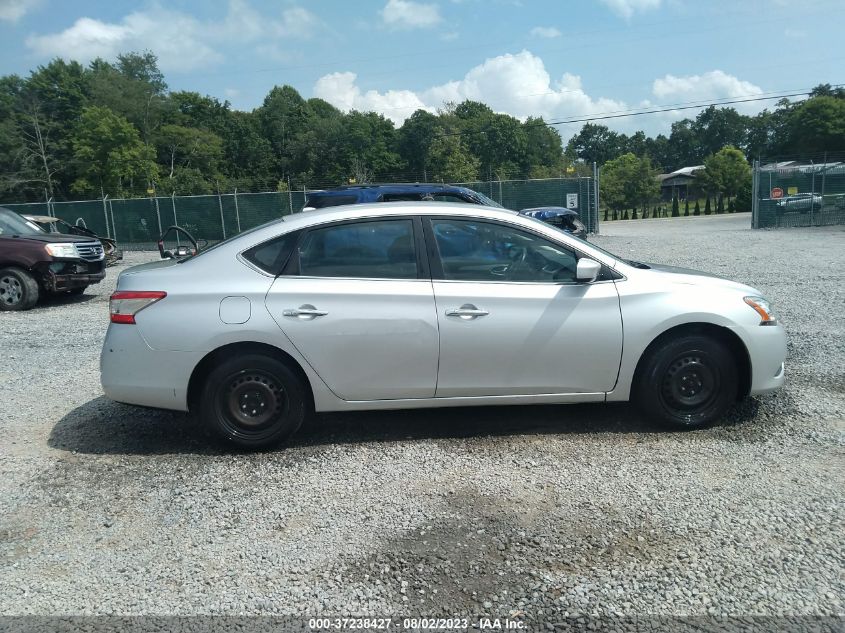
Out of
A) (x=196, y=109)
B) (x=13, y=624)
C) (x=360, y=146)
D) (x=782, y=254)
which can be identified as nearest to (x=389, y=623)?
(x=13, y=624)

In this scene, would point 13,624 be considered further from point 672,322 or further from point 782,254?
point 782,254

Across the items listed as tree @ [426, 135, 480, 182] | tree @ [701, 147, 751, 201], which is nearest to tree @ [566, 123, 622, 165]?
tree @ [701, 147, 751, 201]

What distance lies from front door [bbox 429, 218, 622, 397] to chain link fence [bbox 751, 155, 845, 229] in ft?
80.8

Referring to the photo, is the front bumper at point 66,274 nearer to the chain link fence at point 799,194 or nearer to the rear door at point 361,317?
the rear door at point 361,317

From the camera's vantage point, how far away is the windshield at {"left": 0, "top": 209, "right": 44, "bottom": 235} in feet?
37.5

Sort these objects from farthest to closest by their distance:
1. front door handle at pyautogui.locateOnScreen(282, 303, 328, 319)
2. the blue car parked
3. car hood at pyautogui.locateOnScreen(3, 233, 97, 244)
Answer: the blue car parked
car hood at pyautogui.locateOnScreen(3, 233, 97, 244)
front door handle at pyautogui.locateOnScreen(282, 303, 328, 319)

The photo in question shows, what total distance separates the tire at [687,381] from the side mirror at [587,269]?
722 mm

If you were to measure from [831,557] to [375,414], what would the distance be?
3.19 metres

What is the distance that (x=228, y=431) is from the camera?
4.48m

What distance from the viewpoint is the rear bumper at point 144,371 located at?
4.43 metres

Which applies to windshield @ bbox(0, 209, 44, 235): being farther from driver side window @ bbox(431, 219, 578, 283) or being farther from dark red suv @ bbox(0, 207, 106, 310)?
driver side window @ bbox(431, 219, 578, 283)

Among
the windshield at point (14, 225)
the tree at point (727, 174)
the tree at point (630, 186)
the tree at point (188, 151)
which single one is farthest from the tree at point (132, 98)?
the windshield at point (14, 225)

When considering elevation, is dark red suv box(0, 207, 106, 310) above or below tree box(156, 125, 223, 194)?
below

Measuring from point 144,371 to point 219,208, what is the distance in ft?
74.7
